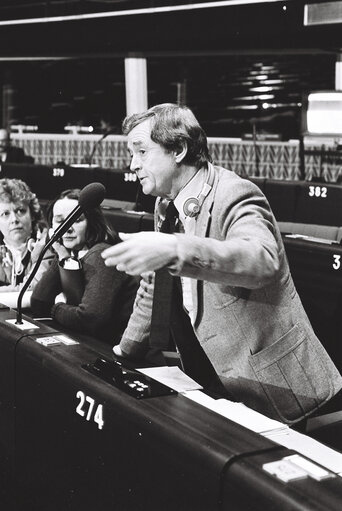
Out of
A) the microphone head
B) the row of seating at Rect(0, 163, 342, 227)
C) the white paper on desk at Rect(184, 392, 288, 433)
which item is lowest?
the row of seating at Rect(0, 163, 342, 227)

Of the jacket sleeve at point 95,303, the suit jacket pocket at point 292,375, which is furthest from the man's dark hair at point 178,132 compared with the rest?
the jacket sleeve at point 95,303

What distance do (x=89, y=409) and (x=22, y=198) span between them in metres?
2.10

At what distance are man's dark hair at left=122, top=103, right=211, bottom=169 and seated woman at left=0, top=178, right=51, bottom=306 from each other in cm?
166

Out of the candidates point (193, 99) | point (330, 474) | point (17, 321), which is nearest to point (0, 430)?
point (17, 321)

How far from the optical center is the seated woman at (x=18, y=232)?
337 centimetres

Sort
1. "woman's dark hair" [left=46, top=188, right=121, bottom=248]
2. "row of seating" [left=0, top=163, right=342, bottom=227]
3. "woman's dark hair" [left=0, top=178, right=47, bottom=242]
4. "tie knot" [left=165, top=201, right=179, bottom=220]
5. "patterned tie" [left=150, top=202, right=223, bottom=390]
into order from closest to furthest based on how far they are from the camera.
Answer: "patterned tie" [left=150, top=202, right=223, bottom=390], "tie knot" [left=165, top=201, right=179, bottom=220], "woman's dark hair" [left=46, top=188, right=121, bottom=248], "woman's dark hair" [left=0, top=178, right=47, bottom=242], "row of seating" [left=0, top=163, right=342, bottom=227]

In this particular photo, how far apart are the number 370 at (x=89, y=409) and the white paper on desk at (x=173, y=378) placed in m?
0.20

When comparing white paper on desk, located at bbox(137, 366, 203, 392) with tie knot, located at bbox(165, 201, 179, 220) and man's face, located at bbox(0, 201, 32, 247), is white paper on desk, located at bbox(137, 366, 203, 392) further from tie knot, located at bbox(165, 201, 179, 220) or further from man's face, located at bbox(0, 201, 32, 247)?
man's face, located at bbox(0, 201, 32, 247)

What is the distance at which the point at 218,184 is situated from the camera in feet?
5.51

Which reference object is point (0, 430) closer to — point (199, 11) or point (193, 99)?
point (199, 11)

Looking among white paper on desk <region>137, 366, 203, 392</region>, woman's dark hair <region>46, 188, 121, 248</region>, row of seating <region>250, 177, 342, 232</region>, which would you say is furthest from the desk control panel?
row of seating <region>250, 177, 342, 232</region>

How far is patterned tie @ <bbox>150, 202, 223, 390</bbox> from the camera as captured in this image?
163 centimetres

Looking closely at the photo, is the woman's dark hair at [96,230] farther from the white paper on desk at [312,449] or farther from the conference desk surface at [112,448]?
the white paper on desk at [312,449]

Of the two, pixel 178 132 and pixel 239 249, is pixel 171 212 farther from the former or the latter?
pixel 239 249
